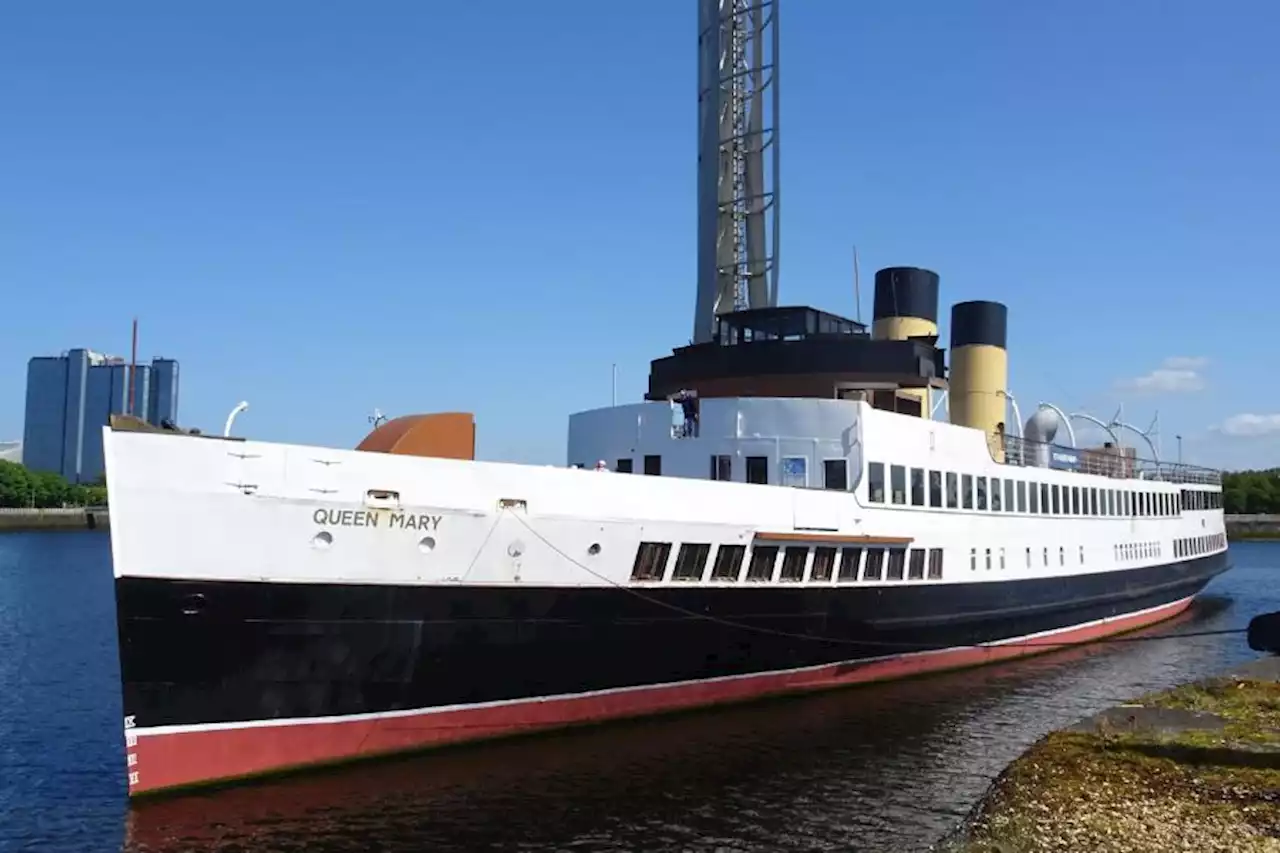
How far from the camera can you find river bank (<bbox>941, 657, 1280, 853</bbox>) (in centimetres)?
938

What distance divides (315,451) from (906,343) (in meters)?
13.9

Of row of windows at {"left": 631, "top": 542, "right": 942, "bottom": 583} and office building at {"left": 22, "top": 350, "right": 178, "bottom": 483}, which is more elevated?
office building at {"left": 22, "top": 350, "right": 178, "bottom": 483}

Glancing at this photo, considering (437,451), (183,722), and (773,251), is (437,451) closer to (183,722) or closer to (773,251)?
(183,722)

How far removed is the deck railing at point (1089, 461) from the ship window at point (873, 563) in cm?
748

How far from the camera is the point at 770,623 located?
1800 centimetres

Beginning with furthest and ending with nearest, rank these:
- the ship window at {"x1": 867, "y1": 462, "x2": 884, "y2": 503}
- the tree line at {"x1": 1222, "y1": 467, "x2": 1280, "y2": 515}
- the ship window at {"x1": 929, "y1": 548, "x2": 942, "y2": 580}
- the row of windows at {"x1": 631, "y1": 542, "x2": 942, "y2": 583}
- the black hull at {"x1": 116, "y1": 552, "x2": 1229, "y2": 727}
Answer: the tree line at {"x1": 1222, "y1": 467, "x2": 1280, "y2": 515}, the ship window at {"x1": 929, "y1": 548, "x2": 942, "y2": 580}, the ship window at {"x1": 867, "y1": 462, "x2": 884, "y2": 503}, the row of windows at {"x1": 631, "y1": 542, "x2": 942, "y2": 583}, the black hull at {"x1": 116, "y1": 552, "x2": 1229, "y2": 727}

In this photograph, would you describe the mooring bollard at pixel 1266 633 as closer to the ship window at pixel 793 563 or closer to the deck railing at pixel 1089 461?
the deck railing at pixel 1089 461

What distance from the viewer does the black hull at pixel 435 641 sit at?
12.7 m

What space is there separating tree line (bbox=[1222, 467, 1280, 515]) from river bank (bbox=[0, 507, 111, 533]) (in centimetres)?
13529

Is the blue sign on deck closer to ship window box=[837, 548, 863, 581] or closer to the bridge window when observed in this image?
the bridge window

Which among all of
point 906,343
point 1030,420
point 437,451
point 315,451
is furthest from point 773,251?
point 315,451

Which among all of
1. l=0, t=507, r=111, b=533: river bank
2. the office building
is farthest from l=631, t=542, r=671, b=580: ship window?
the office building

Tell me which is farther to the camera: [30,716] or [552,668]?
[30,716]

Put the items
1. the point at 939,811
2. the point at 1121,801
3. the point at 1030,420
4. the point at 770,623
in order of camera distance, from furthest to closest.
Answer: the point at 1030,420 → the point at 770,623 → the point at 939,811 → the point at 1121,801
